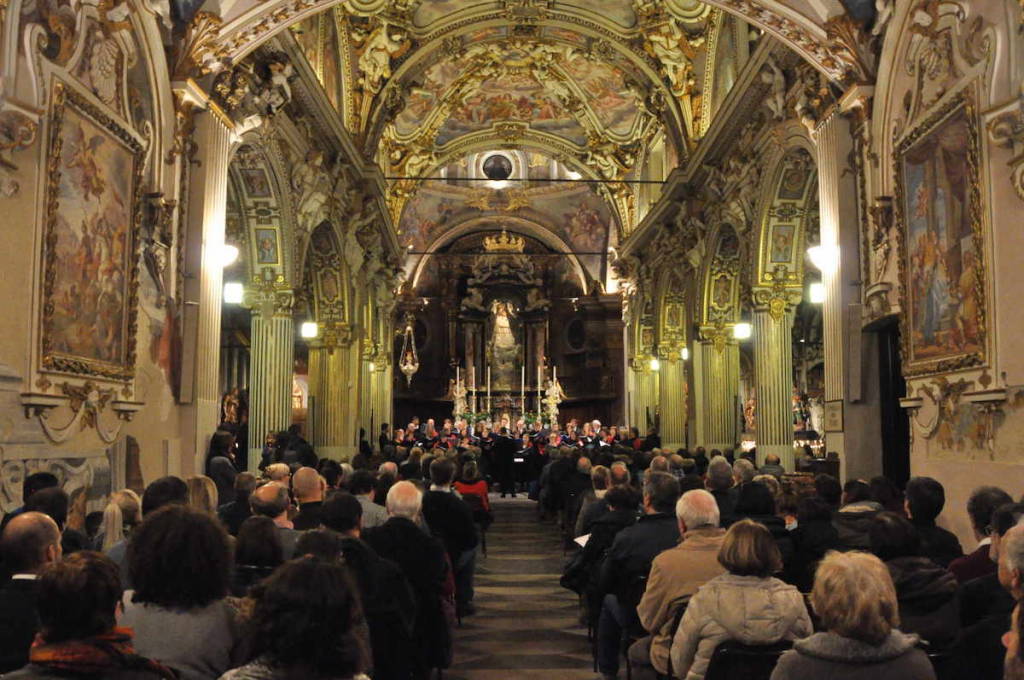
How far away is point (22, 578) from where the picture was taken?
359 centimetres

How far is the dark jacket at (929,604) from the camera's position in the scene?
4.30 meters

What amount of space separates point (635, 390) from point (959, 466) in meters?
22.1

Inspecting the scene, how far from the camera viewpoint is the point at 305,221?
16969mm

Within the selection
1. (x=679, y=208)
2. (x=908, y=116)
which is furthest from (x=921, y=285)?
(x=679, y=208)

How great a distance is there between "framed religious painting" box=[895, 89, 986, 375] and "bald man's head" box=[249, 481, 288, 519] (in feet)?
17.9

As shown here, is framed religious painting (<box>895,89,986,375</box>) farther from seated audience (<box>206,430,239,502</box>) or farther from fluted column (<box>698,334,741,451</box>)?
fluted column (<box>698,334,741,451</box>)

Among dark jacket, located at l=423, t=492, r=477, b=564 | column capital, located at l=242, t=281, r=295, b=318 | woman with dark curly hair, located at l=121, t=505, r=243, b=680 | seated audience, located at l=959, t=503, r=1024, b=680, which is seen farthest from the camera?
column capital, located at l=242, t=281, r=295, b=318

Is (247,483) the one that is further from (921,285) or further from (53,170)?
(921,285)

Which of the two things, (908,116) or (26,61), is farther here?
(908,116)

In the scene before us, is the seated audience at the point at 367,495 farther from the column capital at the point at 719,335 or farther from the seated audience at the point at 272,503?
the column capital at the point at 719,335

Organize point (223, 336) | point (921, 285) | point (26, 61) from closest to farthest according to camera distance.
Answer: point (26, 61) → point (921, 285) → point (223, 336)

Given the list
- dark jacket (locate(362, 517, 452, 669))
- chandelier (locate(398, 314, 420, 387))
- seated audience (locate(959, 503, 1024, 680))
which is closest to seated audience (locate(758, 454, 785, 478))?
dark jacket (locate(362, 517, 452, 669))

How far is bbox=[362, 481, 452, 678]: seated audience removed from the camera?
588cm

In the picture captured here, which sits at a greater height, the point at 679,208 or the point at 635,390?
the point at 679,208
